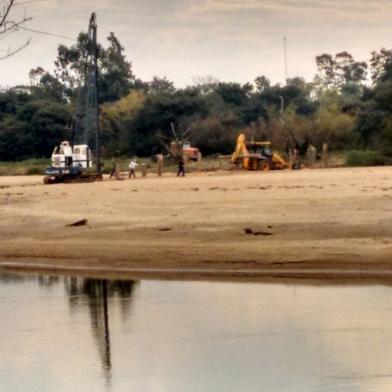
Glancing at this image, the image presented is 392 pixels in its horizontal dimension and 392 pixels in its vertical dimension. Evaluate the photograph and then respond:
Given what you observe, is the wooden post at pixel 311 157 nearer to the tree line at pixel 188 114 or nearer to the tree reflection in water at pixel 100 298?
the tree line at pixel 188 114

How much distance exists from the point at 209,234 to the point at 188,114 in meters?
78.4

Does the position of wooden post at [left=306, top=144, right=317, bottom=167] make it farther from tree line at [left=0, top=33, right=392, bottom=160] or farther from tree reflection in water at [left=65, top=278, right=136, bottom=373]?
tree reflection in water at [left=65, top=278, right=136, bottom=373]

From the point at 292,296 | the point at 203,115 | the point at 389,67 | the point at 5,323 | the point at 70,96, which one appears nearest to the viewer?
the point at 5,323

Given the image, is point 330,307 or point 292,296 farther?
point 292,296

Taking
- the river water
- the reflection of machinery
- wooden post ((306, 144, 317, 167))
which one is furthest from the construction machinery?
the river water

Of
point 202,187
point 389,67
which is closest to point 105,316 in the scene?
point 202,187

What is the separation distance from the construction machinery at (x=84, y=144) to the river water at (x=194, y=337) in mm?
39158

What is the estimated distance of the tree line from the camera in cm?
7988

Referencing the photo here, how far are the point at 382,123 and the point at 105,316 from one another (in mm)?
60330

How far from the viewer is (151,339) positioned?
13.8 metres

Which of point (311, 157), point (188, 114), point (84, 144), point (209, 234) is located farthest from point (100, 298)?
point (188, 114)

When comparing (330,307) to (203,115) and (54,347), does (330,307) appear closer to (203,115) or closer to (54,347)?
(54,347)

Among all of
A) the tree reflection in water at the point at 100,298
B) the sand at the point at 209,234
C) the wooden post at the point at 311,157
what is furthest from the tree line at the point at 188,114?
the tree reflection in water at the point at 100,298

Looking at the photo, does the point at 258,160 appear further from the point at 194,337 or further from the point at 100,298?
the point at 194,337
